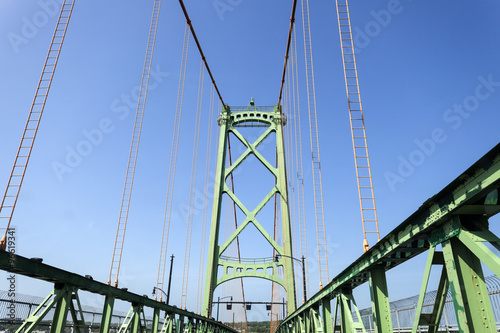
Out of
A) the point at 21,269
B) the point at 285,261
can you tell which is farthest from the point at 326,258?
the point at 285,261

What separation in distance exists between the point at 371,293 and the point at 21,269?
4387 mm

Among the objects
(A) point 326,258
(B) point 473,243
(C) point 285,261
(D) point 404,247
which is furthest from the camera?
(C) point 285,261

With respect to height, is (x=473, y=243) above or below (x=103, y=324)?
above

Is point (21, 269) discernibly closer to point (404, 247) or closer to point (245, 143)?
point (404, 247)

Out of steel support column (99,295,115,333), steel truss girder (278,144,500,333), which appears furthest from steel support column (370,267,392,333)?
steel support column (99,295,115,333)

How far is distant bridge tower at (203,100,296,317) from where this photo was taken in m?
25.0

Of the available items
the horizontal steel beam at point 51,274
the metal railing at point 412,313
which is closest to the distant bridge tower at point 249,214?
the metal railing at point 412,313

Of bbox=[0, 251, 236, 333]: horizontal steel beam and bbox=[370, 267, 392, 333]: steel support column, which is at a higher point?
bbox=[0, 251, 236, 333]: horizontal steel beam

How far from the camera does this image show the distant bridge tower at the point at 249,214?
A: 25.0m

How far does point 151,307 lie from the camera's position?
8906 millimetres

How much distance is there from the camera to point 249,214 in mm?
28484

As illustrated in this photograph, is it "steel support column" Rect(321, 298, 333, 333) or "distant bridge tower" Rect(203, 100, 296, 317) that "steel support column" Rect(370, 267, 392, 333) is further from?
"distant bridge tower" Rect(203, 100, 296, 317)

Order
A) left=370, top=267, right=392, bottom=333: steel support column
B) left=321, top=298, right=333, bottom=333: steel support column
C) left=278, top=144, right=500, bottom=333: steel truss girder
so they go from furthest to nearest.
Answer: left=321, top=298, right=333, bottom=333: steel support column → left=370, top=267, right=392, bottom=333: steel support column → left=278, top=144, right=500, bottom=333: steel truss girder

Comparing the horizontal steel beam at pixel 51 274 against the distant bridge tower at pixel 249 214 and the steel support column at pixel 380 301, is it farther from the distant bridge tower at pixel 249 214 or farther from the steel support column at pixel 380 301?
the distant bridge tower at pixel 249 214
